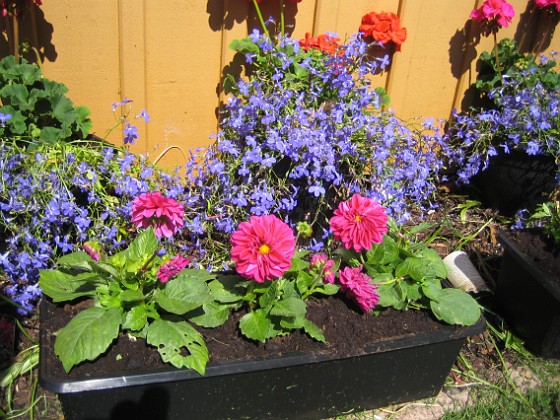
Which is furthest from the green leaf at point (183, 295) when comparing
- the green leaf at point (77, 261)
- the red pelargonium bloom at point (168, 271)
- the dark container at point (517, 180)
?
the dark container at point (517, 180)

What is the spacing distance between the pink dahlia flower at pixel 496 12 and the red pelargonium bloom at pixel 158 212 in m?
2.16

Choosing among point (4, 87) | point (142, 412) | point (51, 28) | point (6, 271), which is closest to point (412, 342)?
point (142, 412)

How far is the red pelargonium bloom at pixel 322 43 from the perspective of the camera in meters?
2.70

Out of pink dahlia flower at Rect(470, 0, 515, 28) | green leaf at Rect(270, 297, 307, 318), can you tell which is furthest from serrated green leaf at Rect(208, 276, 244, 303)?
pink dahlia flower at Rect(470, 0, 515, 28)

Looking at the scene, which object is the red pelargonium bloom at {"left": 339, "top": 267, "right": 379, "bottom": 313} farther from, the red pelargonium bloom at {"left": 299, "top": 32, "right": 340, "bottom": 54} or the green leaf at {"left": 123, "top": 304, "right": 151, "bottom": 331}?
the red pelargonium bloom at {"left": 299, "top": 32, "right": 340, "bottom": 54}

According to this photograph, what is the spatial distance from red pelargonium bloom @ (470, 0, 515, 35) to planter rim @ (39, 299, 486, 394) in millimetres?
1792

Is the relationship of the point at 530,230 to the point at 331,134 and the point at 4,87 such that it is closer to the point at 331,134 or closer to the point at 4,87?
the point at 331,134

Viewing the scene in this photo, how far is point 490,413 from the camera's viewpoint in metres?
2.28

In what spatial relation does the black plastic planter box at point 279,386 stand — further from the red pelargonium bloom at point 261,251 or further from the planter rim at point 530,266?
the planter rim at point 530,266

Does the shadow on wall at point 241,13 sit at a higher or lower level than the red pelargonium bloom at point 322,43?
higher

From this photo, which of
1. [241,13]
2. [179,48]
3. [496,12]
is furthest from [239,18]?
[496,12]

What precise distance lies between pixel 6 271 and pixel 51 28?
1.11m

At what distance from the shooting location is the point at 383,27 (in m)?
2.95

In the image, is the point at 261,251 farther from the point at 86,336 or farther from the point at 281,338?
the point at 86,336
